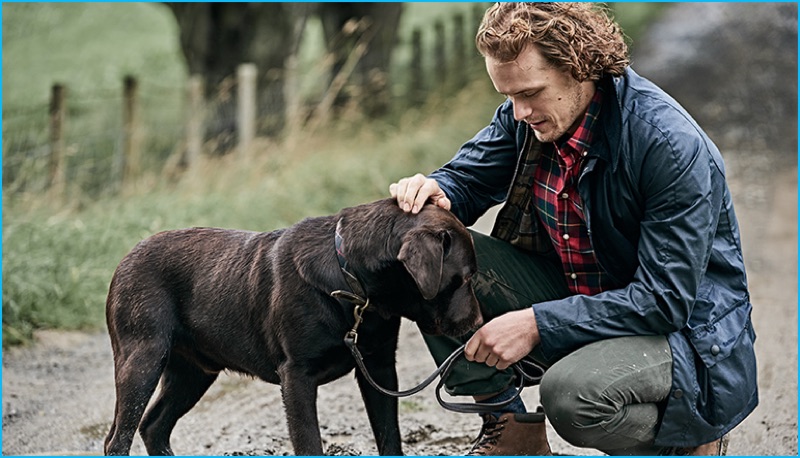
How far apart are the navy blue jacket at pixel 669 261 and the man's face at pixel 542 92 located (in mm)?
112

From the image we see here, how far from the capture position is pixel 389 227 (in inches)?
126

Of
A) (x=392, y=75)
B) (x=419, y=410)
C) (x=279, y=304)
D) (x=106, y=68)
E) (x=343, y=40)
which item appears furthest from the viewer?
(x=106, y=68)

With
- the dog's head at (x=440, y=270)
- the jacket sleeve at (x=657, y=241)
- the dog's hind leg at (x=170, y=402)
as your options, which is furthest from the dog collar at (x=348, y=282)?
the dog's hind leg at (x=170, y=402)

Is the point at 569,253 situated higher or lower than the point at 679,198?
lower

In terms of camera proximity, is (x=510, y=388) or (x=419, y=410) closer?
(x=510, y=388)

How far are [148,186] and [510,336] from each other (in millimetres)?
5443

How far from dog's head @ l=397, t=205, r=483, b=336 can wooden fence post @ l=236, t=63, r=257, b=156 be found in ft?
19.2

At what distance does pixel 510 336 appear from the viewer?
127 inches

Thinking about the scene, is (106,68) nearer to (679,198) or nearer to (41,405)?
(41,405)

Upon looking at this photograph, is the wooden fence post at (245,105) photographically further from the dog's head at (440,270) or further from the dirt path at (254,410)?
the dog's head at (440,270)

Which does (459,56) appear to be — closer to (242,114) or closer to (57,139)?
(242,114)

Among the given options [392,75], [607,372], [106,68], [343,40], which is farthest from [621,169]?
[106,68]

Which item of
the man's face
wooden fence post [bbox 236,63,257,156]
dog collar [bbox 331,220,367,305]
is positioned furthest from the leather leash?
wooden fence post [bbox 236,63,257,156]

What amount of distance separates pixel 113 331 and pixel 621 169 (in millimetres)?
1857
